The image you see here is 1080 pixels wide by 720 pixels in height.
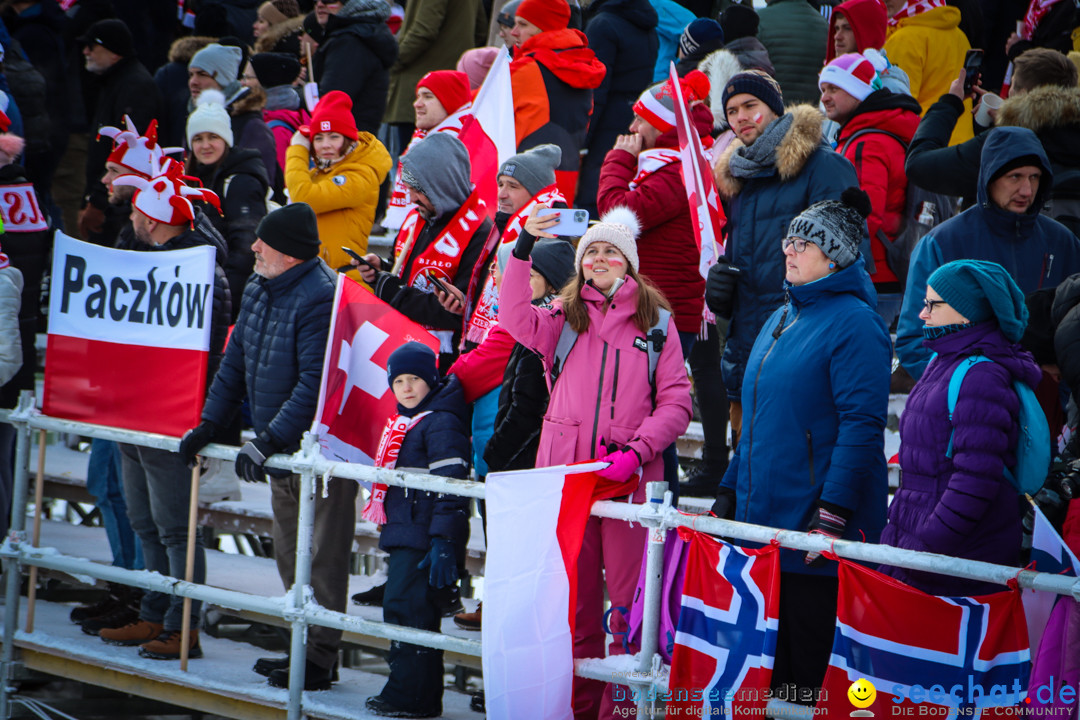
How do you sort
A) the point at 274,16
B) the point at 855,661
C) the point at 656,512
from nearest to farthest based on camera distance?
the point at 855,661 → the point at 656,512 → the point at 274,16

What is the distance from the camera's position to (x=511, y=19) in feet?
30.0

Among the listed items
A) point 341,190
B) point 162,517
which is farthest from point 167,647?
point 341,190

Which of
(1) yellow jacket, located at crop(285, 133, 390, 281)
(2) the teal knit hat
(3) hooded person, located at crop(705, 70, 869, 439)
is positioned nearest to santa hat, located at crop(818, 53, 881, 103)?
(3) hooded person, located at crop(705, 70, 869, 439)

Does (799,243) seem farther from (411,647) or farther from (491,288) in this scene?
(411,647)

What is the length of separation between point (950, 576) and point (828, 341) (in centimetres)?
91

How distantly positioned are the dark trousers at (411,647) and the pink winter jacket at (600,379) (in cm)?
72

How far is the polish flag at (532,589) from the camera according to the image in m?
4.42

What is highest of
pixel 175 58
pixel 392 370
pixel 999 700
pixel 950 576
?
pixel 175 58

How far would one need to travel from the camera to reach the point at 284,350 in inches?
222

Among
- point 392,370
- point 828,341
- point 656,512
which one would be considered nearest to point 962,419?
point 828,341

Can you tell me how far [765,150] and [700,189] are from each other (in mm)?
331

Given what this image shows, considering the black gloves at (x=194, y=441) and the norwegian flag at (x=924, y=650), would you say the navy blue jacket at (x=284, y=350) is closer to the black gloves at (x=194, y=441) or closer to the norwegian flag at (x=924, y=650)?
the black gloves at (x=194, y=441)

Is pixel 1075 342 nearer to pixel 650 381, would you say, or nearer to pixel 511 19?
pixel 650 381

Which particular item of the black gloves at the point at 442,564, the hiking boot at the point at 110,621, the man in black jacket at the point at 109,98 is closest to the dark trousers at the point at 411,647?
the black gloves at the point at 442,564
